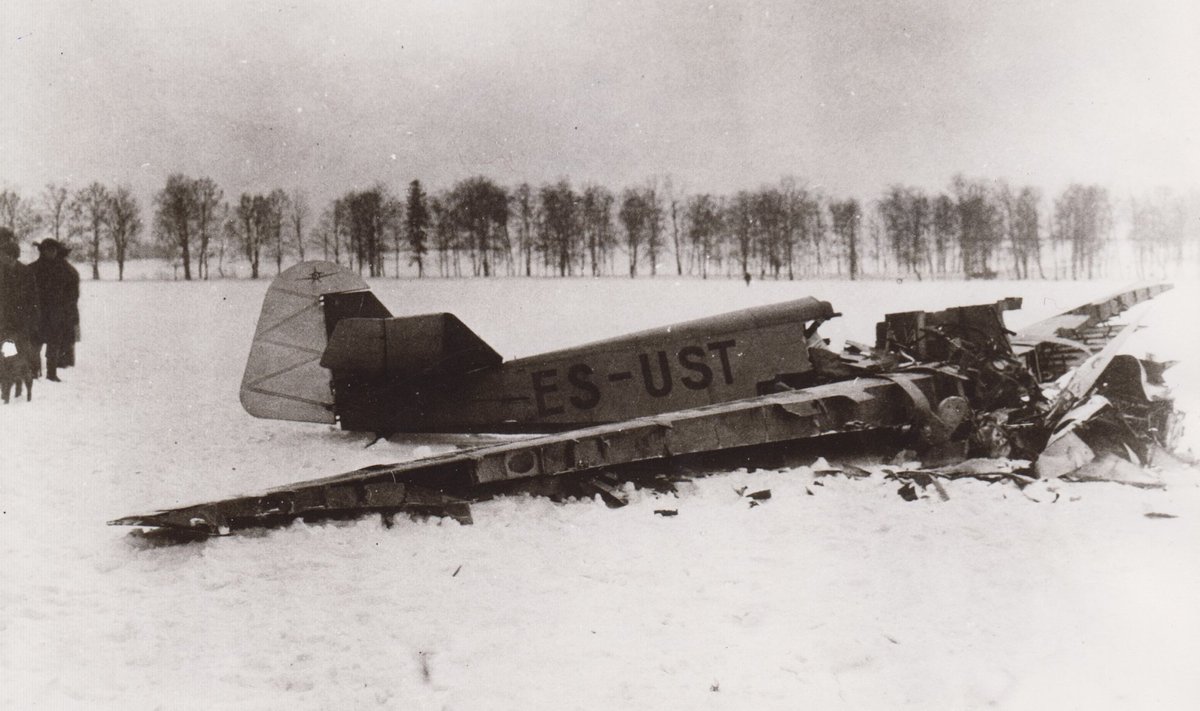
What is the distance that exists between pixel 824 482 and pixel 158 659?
4.59m

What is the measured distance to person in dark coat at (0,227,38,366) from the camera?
10047 millimetres

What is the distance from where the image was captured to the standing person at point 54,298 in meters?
11.8

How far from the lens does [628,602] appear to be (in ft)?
12.7

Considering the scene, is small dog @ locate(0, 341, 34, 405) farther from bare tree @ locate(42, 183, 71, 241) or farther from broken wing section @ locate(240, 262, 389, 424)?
broken wing section @ locate(240, 262, 389, 424)

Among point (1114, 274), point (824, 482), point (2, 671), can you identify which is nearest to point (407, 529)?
point (2, 671)

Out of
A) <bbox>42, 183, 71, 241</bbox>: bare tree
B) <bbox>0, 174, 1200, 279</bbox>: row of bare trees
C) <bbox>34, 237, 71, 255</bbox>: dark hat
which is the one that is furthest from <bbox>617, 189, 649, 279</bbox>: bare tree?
<bbox>34, 237, 71, 255</bbox>: dark hat

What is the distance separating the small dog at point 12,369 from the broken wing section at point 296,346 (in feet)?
12.6

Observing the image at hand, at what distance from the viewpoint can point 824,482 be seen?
5.80m

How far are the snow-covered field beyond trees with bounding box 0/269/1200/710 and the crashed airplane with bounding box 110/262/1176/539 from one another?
0.98ft

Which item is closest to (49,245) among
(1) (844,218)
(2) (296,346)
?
(2) (296,346)

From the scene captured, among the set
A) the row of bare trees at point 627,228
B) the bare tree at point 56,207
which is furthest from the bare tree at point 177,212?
the bare tree at point 56,207

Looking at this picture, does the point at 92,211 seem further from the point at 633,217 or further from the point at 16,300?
the point at 633,217

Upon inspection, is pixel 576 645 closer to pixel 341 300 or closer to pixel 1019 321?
pixel 341 300

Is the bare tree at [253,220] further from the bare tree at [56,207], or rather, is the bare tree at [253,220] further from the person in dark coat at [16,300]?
the person in dark coat at [16,300]
